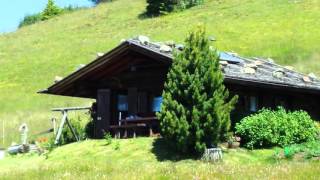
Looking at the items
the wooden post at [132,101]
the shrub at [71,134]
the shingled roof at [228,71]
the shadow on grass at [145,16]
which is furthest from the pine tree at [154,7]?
the wooden post at [132,101]

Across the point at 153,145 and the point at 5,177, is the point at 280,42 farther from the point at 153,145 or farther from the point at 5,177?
the point at 5,177

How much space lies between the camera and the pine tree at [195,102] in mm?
23109

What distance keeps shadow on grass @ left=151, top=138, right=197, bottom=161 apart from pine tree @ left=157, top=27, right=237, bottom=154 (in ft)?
0.88

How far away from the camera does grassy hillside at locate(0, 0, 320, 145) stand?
53875 millimetres

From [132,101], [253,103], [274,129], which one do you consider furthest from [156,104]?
[274,129]

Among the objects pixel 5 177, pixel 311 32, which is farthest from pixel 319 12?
pixel 5 177

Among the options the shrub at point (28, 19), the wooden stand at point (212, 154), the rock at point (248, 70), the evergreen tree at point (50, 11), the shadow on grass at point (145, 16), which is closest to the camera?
the wooden stand at point (212, 154)

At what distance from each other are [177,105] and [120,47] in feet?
21.3

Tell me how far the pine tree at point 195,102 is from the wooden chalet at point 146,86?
203 cm

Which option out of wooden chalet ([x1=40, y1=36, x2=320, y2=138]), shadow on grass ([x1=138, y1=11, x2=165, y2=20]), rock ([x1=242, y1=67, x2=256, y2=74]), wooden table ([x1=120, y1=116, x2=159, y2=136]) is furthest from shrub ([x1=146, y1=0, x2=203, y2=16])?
wooden table ([x1=120, y1=116, x2=159, y2=136])

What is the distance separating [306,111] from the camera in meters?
29.5

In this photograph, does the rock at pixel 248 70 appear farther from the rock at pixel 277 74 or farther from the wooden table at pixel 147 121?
the wooden table at pixel 147 121

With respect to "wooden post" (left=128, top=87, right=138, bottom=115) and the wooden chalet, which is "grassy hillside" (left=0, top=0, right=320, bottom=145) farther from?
"wooden post" (left=128, top=87, right=138, bottom=115)

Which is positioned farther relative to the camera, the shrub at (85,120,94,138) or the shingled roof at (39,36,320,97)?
the shrub at (85,120,94,138)
